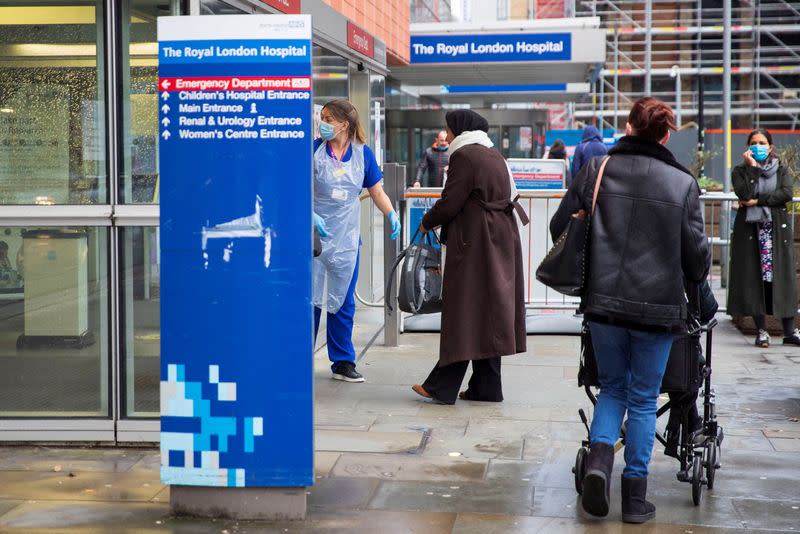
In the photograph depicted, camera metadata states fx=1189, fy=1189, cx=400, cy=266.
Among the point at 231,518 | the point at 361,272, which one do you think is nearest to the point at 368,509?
the point at 231,518

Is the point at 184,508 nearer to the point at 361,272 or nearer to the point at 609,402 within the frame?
the point at 609,402

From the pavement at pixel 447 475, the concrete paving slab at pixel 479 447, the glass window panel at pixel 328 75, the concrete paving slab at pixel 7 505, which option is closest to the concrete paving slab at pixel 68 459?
the pavement at pixel 447 475

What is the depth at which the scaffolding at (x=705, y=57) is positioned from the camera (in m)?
44.6

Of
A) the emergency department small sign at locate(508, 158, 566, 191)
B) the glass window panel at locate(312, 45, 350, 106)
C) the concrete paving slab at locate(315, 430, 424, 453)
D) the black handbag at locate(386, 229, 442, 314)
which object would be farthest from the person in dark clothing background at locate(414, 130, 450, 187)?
the concrete paving slab at locate(315, 430, 424, 453)

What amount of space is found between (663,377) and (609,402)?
0.27 m

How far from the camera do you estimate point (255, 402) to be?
184 inches

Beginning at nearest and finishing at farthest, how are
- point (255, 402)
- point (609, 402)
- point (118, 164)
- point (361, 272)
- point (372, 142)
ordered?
point (255, 402) → point (609, 402) → point (118, 164) → point (361, 272) → point (372, 142)

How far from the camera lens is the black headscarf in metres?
7.15

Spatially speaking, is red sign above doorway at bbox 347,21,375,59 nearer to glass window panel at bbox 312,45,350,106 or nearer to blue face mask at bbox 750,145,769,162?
glass window panel at bbox 312,45,350,106

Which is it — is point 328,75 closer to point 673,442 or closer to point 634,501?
point 673,442

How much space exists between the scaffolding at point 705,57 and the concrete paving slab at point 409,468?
38594 mm

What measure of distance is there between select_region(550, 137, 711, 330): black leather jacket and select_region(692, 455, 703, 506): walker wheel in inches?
26.1

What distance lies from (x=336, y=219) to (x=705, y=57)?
43532 millimetres

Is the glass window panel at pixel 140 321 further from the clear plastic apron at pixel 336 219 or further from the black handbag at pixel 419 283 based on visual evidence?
the black handbag at pixel 419 283
